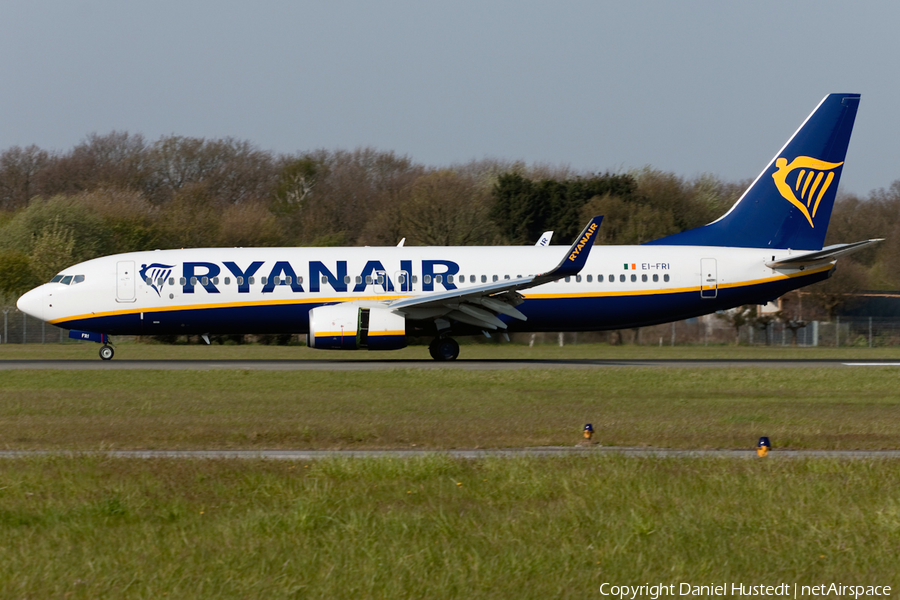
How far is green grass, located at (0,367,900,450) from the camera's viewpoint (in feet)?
48.3

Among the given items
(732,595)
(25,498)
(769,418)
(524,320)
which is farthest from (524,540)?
(524,320)

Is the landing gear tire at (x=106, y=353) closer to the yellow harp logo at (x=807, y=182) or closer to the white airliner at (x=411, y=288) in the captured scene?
the white airliner at (x=411, y=288)

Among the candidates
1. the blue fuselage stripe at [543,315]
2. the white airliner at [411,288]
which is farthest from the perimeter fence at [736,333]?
the white airliner at [411,288]

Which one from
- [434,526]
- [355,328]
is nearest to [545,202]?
[355,328]

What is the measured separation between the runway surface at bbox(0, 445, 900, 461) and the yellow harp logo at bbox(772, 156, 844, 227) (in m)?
21.9

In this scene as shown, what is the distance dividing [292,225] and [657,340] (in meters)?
44.4

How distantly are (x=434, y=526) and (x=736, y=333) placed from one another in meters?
43.3

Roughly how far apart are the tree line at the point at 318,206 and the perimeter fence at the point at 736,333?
575 cm

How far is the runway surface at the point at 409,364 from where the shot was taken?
94.8ft

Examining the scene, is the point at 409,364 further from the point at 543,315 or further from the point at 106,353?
the point at 106,353

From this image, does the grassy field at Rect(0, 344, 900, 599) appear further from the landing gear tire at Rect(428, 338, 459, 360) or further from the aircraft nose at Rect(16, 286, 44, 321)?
the aircraft nose at Rect(16, 286, 44, 321)

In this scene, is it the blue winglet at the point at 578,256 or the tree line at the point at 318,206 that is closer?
the blue winglet at the point at 578,256

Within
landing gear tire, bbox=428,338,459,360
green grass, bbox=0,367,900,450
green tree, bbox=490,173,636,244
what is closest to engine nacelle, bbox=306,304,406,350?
landing gear tire, bbox=428,338,459,360

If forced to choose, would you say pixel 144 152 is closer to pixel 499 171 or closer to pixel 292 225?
pixel 292 225
